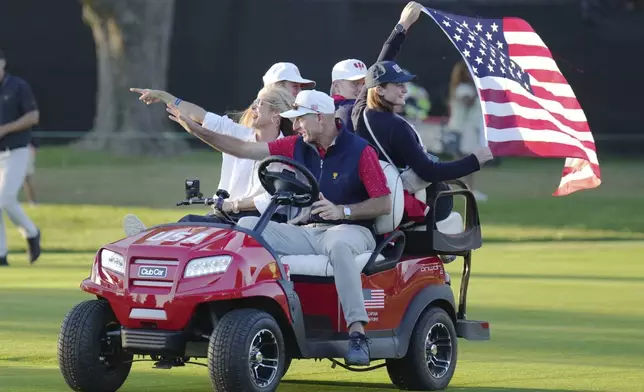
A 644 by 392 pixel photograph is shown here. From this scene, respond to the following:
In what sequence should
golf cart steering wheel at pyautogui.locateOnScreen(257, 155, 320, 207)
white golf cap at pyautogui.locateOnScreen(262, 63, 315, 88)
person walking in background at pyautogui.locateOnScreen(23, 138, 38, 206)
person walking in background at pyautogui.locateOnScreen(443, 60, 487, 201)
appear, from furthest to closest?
person walking in background at pyautogui.locateOnScreen(443, 60, 487, 201)
person walking in background at pyautogui.locateOnScreen(23, 138, 38, 206)
white golf cap at pyautogui.locateOnScreen(262, 63, 315, 88)
golf cart steering wheel at pyautogui.locateOnScreen(257, 155, 320, 207)

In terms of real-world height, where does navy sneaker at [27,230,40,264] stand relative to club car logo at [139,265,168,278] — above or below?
below

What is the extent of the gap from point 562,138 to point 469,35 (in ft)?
2.63

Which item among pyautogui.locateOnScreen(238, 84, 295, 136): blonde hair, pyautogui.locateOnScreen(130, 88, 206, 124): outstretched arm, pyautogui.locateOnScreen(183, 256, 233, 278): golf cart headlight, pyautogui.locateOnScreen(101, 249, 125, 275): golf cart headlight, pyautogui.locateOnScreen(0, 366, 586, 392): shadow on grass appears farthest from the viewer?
pyautogui.locateOnScreen(238, 84, 295, 136): blonde hair

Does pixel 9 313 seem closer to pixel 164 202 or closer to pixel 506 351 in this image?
pixel 506 351

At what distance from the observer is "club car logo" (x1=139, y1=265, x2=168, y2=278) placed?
7668 mm

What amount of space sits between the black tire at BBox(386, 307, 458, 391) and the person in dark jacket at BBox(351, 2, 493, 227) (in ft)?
→ 1.87

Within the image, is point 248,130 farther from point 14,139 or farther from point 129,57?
point 129,57

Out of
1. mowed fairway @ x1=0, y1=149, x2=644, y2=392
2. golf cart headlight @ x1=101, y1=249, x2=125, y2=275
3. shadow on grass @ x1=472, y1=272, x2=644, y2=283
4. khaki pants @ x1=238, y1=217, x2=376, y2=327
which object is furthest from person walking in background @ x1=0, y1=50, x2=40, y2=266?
golf cart headlight @ x1=101, y1=249, x2=125, y2=275

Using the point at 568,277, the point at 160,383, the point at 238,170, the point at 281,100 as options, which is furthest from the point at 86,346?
the point at 568,277

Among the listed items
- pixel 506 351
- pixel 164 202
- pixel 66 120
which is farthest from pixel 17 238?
pixel 506 351

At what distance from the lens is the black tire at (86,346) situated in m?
7.84

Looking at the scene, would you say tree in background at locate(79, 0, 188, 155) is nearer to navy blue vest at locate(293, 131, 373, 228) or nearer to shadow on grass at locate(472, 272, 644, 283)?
shadow on grass at locate(472, 272, 644, 283)

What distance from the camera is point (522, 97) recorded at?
377 inches

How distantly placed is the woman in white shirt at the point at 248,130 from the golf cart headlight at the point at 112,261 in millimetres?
1284
